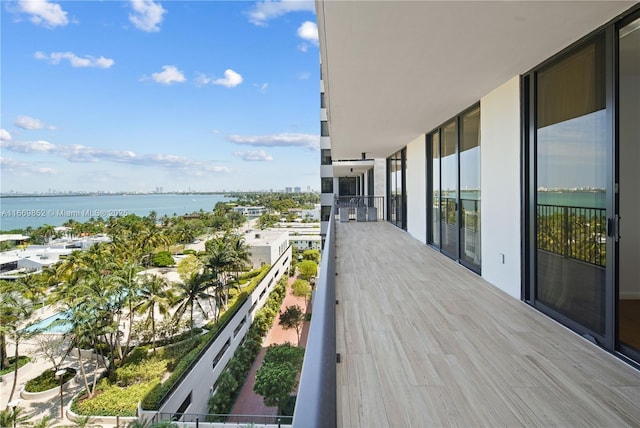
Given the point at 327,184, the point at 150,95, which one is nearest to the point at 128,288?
the point at 327,184

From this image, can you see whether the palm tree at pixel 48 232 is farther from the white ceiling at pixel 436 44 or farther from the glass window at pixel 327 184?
the white ceiling at pixel 436 44

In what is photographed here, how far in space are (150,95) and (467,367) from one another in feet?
309

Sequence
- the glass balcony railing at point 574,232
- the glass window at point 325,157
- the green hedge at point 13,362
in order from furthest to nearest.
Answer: the glass window at point 325,157
the green hedge at point 13,362
the glass balcony railing at point 574,232

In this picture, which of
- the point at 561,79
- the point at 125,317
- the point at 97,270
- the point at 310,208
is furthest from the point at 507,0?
the point at 310,208

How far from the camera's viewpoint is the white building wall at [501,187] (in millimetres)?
→ 4109

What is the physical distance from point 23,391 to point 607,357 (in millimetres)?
26556

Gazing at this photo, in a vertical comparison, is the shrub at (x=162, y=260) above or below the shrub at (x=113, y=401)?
above

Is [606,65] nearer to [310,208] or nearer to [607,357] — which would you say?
[607,357]

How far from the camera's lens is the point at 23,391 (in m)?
20.0

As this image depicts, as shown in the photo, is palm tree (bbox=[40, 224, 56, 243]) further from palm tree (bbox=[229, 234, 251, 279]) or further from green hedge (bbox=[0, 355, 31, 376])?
palm tree (bbox=[229, 234, 251, 279])

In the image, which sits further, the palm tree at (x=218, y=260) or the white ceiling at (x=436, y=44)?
the palm tree at (x=218, y=260)

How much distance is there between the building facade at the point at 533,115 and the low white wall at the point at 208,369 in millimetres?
17435

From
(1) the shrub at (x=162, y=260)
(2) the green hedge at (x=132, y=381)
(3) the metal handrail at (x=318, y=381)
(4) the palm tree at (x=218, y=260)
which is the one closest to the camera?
(3) the metal handrail at (x=318, y=381)

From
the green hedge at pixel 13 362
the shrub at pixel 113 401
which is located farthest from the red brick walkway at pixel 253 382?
the green hedge at pixel 13 362
